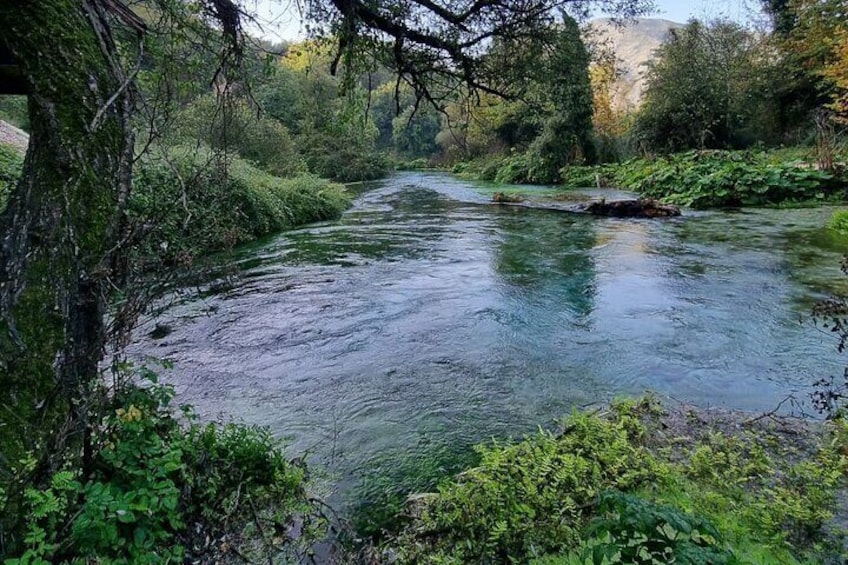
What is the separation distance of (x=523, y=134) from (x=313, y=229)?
26.2 meters

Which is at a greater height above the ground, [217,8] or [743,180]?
[217,8]

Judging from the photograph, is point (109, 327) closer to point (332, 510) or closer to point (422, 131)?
point (332, 510)

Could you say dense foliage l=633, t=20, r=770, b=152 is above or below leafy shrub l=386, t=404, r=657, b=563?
above

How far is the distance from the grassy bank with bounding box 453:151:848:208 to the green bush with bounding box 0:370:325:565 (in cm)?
1716

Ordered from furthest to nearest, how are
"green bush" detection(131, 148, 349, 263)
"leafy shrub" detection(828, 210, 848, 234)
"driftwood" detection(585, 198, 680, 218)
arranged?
"driftwood" detection(585, 198, 680, 218)
"leafy shrub" detection(828, 210, 848, 234)
"green bush" detection(131, 148, 349, 263)

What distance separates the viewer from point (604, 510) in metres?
2.14

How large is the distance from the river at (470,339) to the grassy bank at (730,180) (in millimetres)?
5291

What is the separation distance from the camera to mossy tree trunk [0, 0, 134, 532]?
6.68ft

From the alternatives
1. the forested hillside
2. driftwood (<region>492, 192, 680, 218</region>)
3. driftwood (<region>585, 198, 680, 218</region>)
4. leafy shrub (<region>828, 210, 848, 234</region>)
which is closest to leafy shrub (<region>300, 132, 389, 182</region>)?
driftwood (<region>492, 192, 680, 218</region>)

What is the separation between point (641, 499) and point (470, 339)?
13.0ft

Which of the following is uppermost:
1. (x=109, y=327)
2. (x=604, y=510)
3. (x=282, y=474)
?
(x=109, y=327)

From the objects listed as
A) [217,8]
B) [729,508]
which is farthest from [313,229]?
[729,508]

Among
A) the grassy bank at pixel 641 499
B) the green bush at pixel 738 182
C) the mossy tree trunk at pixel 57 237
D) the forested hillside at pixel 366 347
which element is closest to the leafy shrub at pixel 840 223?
the forested hillside at pixel 366 347

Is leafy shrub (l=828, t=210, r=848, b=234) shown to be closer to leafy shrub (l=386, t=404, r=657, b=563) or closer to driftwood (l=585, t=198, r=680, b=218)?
driftwood (l=585, t=198, r=680, b=218)
